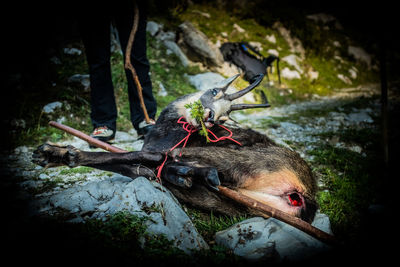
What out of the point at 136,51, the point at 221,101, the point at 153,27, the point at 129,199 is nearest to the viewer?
the point at 129,199

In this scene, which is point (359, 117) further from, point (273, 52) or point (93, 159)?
point (93, 159)

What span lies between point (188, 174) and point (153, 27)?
712 cm

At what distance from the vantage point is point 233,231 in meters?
1.65

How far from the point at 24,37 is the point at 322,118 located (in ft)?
22.2

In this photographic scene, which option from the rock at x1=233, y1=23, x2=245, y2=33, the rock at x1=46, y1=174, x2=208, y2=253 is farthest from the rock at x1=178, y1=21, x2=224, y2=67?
the rock at x1=46, y1=174, x2=208, y2=253

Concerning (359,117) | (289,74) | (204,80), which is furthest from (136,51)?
(289,74)

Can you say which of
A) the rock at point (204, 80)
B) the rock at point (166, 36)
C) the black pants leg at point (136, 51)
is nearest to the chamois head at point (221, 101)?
the black pants leg at point (136, 51)

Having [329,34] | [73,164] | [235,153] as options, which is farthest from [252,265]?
[329,34]

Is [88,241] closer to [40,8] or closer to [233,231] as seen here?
[233,231]

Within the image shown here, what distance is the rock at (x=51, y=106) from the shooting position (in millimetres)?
4121

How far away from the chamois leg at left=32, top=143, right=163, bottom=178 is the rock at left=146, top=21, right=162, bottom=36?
6.20 meters

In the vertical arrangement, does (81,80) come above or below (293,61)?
above

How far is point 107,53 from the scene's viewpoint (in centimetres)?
331

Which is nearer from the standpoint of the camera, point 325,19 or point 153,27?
point 153,27
